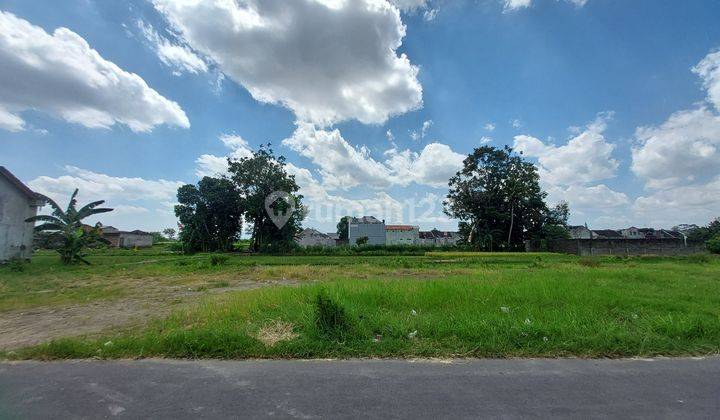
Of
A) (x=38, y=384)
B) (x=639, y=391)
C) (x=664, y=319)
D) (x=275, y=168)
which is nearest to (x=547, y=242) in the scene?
(x=275, y=168)

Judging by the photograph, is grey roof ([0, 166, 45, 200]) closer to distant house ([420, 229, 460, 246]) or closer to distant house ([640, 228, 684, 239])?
distant house ([420, 229, 460, 246])

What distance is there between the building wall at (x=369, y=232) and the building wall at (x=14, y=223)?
168 feet

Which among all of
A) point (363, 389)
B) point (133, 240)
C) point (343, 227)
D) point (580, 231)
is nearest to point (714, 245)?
point (580, 231)

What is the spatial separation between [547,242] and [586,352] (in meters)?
47.6

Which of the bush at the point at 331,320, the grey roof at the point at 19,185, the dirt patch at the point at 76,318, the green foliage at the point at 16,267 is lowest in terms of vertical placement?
the dirt patch at the point at 76,318

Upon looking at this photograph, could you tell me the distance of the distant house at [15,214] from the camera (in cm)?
1956

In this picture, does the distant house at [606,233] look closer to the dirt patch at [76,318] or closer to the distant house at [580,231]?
the distant house at [580,231]

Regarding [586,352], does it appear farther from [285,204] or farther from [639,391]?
[285,204]

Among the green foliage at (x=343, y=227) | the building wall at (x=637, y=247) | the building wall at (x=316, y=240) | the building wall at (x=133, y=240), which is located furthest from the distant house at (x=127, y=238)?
the building wall at (x=637, y=247)

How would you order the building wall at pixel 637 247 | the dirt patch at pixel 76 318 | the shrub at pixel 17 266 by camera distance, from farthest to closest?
the building wall at pixel 637 247
the shrub at pixel 17 266
the dirt patch at pixel 76 318

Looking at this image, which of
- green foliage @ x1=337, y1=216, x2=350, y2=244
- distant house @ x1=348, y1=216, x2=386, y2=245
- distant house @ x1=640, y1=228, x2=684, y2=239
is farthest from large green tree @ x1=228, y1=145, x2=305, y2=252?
distant house @ x1=640, y1=228, x2=684, y2=239

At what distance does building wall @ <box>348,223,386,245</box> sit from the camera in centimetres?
6812

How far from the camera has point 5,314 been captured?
7.38 metres

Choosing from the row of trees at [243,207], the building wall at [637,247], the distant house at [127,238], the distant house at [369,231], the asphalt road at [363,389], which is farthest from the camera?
the distant house at [127,238]
